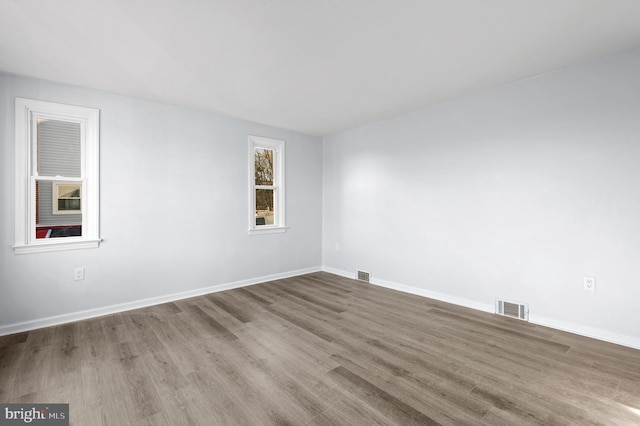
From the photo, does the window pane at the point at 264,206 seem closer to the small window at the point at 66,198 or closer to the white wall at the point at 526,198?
the white wall at the point at 526,198

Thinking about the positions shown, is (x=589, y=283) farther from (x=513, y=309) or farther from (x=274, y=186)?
(x=274, y=186)

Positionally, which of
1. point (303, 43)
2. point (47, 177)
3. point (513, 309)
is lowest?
point (513, 309)

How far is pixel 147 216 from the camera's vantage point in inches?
141

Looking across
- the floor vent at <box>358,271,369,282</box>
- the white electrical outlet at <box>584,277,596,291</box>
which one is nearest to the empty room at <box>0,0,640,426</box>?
the white electrical outlet at <box>584,277,596,291</box>

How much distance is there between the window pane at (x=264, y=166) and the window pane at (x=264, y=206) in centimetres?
16

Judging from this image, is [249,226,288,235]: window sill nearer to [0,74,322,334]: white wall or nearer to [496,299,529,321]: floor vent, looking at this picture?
[0,74,322,334]: white wall

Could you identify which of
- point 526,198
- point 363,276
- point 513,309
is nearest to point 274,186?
point 363,276

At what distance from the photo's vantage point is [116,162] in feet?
11.0

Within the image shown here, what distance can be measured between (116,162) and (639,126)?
16.8ft

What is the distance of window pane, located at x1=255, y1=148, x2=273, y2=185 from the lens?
4707mm

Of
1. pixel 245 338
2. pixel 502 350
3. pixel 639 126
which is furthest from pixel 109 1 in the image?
pixel 639 126

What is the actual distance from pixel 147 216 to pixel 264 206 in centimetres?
174

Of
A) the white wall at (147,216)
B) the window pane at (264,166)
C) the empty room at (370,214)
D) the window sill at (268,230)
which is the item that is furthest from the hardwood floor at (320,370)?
the window pane at (264,166)

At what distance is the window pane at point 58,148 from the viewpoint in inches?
121
